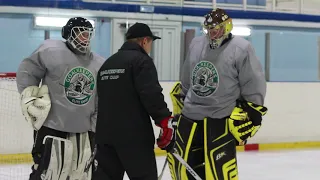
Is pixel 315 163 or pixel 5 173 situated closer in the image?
pixel 5 173

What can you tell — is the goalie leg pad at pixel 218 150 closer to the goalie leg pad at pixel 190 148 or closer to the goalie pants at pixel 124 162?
the goalie leg pad at pixel 190 148

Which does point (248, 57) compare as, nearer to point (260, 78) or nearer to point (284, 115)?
point (260, 78)

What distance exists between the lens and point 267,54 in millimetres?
7980

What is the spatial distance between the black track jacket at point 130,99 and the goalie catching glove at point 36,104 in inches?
18.9

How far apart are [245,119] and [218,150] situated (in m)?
0.19

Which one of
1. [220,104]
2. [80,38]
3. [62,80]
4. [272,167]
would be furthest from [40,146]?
[272,167]

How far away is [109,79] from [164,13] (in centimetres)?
438

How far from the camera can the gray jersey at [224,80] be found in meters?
3.02

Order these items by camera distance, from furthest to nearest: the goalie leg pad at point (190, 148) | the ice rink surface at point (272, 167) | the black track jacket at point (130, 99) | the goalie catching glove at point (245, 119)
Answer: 1. the ice rink surface at point (272, 167)
2. the goalie leg pad at point (190, 148)
3. the goalie catching glove at point (245, 119)
4. the black track jacket at point (130, 99)

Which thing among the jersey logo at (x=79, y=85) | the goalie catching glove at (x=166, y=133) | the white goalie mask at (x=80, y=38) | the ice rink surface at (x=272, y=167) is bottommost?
the ice rink surface at (x=272, y=167)

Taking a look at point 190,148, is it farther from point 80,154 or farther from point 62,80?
point 62,80

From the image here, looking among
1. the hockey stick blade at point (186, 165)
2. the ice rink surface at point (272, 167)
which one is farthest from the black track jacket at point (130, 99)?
the ice rink surface at point (272, 167)

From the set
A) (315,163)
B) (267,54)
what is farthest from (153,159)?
(267,54)

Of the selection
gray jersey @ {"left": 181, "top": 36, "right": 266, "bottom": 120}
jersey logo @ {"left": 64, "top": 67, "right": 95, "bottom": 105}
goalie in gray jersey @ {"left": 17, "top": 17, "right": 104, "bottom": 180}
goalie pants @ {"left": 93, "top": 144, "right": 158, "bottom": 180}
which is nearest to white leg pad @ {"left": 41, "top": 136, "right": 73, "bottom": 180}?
goalie in gray jersey @ {"left": 17, "top": 17, "right": 104, "bottom": 180}
